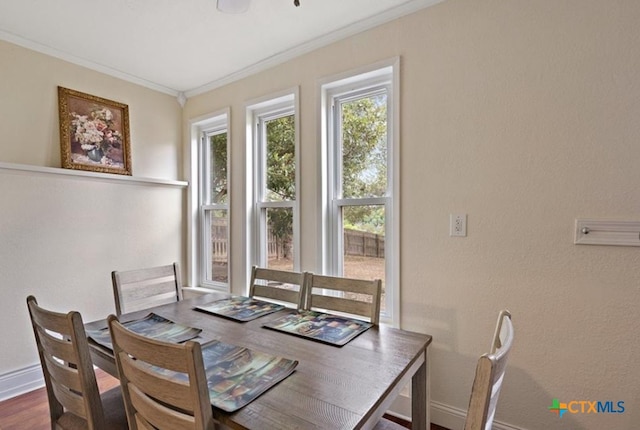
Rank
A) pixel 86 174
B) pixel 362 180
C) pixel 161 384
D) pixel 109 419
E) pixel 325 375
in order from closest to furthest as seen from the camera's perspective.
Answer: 1. pixel 161 384
2. pixel 325 375
3. pixel 109 419
4. pixel 362 180
5. pixel 86 174

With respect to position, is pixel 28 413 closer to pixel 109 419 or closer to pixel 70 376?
pixel 109 419

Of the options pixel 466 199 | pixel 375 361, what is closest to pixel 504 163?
pixel 466 199

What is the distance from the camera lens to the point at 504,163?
1728 millimetres

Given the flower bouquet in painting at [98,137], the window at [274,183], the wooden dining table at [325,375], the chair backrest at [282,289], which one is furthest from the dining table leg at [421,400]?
the flower bouquet in painting at [98,137]

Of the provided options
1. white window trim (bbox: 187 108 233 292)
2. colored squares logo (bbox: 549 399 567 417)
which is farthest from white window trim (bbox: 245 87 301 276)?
colored squares logo (bbox: 549 399 567 417)

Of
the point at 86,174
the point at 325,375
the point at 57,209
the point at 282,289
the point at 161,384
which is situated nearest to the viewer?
the point at 161,384

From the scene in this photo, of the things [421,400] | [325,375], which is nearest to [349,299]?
[421,400]

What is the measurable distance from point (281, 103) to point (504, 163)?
70.6 inches

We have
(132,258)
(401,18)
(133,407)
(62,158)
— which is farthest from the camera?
(132,258)

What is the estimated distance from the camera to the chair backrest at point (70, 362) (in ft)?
3.68

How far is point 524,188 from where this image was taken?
5.50ft

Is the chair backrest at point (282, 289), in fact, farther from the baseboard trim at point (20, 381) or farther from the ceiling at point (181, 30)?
the baseboard trim at point (20, 381)

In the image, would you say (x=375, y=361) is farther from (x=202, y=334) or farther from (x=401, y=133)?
(x=401, y=133)

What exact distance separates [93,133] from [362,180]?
229cm
